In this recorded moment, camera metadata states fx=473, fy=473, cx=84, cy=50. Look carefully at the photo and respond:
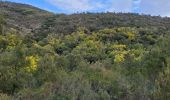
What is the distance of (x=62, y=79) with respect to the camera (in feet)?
83.4

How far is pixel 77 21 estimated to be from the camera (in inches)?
2756

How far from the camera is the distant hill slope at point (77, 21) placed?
66075 millimetres

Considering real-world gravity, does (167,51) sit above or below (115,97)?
above

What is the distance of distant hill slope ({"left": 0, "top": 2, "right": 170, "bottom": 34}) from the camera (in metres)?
66.1

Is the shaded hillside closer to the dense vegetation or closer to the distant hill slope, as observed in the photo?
the distant hill slope

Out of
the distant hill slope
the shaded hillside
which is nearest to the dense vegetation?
the distant hill slope

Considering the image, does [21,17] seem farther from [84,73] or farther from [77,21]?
[84,73]

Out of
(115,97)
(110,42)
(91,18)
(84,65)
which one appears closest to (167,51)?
(84,65)

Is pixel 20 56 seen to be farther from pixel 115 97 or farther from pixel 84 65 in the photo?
pixel 115 97

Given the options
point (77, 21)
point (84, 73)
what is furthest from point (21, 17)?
point (84, 73)

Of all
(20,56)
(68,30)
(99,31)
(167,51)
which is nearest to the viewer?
(20,56)

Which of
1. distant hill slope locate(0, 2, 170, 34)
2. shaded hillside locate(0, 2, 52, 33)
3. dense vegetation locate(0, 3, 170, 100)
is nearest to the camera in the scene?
dense vegetation locate(0, 3, 170, 100)

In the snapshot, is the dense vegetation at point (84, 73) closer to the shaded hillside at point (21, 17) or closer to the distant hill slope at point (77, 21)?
the distant hill slope at point (77, 21)

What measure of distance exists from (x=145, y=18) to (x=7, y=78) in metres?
48.4
